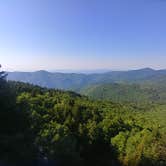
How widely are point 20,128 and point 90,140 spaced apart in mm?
23140

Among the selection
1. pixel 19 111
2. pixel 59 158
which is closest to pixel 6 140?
pixel 19 111

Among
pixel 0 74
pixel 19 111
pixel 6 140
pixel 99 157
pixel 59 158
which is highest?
pixel 0 74

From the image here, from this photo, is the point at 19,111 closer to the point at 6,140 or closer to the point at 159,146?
the point at 6,140

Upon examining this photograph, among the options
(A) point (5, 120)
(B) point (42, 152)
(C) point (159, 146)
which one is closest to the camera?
(A) point (5, 120)

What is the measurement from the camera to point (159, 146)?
38.7 m

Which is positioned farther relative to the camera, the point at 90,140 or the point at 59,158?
the point at 90,140

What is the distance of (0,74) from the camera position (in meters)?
19.3

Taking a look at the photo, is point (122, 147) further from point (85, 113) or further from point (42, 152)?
point (42, 152)

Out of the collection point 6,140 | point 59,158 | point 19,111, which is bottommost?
point 59,158

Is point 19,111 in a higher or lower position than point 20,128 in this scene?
higher

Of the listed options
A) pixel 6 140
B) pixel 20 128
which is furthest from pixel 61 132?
pixel 6 140

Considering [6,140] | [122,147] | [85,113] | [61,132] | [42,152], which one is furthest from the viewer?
[85,113]

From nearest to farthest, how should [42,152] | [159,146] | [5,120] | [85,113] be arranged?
Result: [5,120] → [42,152] → [159,146] → [85,113]

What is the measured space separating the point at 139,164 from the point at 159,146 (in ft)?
16.1
